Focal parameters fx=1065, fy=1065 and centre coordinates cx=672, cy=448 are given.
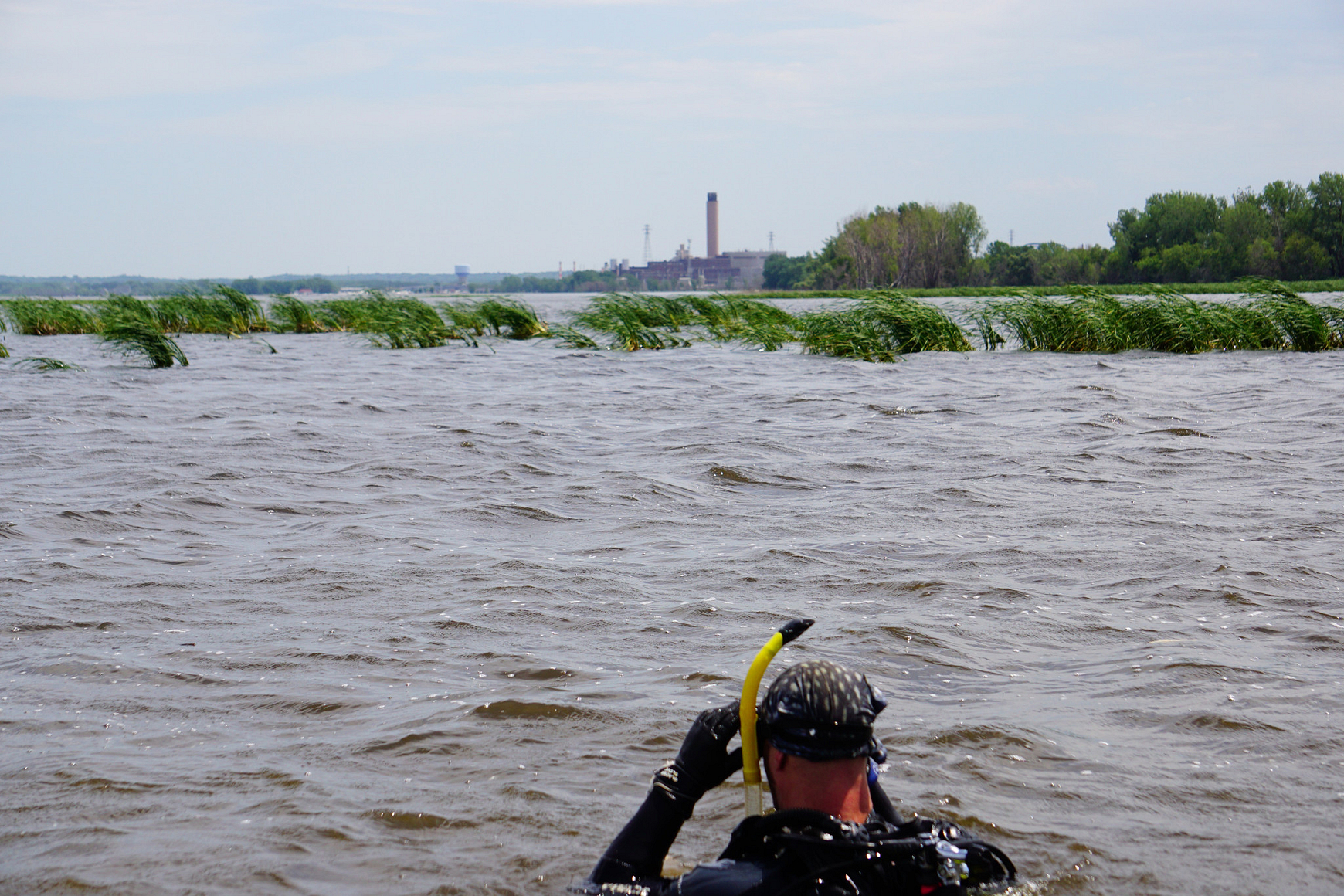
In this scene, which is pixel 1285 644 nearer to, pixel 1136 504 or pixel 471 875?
pixel 1136 504

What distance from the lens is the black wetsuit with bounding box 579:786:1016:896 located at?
2.51 metres

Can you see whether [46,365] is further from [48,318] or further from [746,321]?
[746,321]

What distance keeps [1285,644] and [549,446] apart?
857 cm

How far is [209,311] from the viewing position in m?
31.5

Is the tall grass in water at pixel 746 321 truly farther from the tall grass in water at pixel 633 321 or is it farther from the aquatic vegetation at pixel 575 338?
the aquatic vegetation at pixel 575 338

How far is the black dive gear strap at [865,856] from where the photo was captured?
98.5 inches

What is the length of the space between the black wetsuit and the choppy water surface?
1.12 m

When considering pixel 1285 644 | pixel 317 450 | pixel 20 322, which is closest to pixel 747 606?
pixel 1285 644

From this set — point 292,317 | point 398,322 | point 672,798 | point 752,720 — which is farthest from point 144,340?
point 752,720

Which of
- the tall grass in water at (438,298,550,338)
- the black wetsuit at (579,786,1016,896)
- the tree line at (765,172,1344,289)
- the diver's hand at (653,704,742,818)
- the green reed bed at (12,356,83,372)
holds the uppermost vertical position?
the tree line at (765,172,1344,289)

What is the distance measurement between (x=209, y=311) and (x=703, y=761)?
32232 mm

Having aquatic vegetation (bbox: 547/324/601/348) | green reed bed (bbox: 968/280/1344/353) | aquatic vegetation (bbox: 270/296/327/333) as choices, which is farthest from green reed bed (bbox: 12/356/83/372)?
green reed bed (bbox: 968/280/1344/353)

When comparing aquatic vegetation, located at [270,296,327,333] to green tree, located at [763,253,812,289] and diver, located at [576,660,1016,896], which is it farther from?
green tree, located at [763,253,812,289]

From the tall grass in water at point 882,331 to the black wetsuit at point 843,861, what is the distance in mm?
20728
